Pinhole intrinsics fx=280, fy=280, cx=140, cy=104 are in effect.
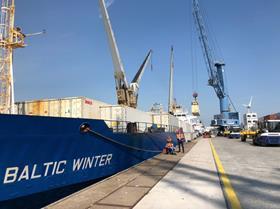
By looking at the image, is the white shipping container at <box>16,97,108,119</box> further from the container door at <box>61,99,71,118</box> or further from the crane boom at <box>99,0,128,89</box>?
the crane boom at <box>99,0,128,89</box>

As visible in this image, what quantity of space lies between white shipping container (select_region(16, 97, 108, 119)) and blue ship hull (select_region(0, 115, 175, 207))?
313 centimetres

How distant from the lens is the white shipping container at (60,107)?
488 inches

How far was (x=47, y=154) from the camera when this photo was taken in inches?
269

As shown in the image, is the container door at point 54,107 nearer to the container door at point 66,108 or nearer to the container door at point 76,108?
the container door at point 66,108

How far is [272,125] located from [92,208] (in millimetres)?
23379

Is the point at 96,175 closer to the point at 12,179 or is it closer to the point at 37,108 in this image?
the point at 12,179

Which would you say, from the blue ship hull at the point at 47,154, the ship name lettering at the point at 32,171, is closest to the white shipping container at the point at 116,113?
the blue ship hull at the point at 47,154

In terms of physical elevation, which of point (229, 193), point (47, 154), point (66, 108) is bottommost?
point (229, 193)

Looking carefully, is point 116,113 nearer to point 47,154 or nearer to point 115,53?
point 47,154

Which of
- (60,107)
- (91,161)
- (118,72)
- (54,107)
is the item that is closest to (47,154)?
(91,161)

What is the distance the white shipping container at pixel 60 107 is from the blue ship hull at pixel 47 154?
313 centimetres

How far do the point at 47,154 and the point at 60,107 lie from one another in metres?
6.21

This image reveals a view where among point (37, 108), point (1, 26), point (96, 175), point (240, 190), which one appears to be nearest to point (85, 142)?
point (96, 175)

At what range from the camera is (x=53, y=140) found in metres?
7.09
